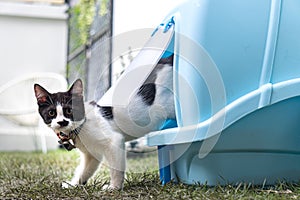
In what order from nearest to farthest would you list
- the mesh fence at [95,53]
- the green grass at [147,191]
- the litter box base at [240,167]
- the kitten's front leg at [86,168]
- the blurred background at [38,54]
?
the green grass at [147,191] → the litter box base at [240,167] → the kitten's front leg at [86,168] → the mesh fence at [95,53] → the blurred background at [38,54]

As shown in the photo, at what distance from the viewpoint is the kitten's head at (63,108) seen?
4.09 ft

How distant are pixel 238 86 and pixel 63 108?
47cm

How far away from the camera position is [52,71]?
14.0ft

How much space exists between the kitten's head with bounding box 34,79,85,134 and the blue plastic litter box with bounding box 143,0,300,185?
272mm

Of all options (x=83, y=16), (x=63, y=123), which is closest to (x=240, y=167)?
(x=63, y=123)

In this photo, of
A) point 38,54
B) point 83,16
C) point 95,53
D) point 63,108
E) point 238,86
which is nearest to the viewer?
point 238,86

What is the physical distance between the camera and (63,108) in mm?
1250

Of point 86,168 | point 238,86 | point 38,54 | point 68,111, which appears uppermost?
point 238,86

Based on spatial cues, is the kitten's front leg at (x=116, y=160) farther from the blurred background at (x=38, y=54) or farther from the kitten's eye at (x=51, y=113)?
the blurred background at (x=38, y=54)

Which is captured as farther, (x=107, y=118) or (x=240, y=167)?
(x=107, y=118)

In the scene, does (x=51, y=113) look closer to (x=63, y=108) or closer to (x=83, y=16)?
(x=63, y=108)

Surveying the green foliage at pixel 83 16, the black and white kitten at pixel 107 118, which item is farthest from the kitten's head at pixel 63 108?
the green foliage at pixel 83 16

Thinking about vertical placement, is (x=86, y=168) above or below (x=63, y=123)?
below

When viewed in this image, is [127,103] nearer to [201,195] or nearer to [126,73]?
[126,73]
